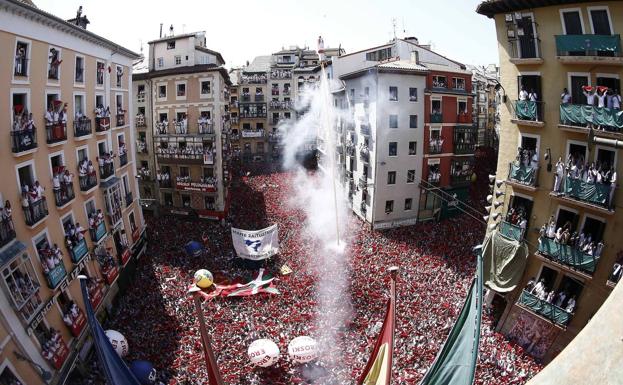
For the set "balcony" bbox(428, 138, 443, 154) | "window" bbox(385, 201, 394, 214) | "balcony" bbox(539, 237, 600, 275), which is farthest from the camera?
"window" bbox(385, 201, 394, 214)

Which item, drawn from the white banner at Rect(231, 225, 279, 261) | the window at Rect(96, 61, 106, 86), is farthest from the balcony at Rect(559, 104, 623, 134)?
the window at Rect(96, 61, 106, 86)

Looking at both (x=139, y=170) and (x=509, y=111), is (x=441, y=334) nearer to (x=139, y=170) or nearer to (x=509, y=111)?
(x=509, y=111)

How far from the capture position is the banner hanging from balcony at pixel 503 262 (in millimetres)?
19641

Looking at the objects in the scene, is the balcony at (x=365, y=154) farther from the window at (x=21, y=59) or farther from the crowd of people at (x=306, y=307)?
the window at (x=21, y=59)

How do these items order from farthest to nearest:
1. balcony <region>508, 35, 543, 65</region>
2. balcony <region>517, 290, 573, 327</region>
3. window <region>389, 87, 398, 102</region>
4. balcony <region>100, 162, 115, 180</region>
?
1. window <region>389, 87, 398, 102</region>
2. balcony <region>100, 162, 115, 180</region>
3. balcony <region>508, 35, 543, 65</region>
4. balcony <region>517, 290, 573, 327</region>

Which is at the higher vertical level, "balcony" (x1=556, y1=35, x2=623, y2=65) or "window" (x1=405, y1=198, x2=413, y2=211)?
"balcony" (x1=556, y1=35, x2=623, y2=65)

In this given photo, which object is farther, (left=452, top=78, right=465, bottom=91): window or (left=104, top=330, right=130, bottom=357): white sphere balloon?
(left=452, top=78, right=465, bottom=91): window

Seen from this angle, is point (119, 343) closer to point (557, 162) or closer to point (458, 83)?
point (557, 162)

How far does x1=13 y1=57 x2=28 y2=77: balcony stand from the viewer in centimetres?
1630

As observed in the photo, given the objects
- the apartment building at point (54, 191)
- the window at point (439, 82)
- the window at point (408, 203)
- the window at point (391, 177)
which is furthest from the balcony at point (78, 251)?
the window at point (439, 82)

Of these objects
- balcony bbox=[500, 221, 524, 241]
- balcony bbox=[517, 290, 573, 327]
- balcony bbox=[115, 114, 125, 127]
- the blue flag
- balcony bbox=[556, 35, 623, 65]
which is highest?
balcony bbox=[556, 35, 623, 65]

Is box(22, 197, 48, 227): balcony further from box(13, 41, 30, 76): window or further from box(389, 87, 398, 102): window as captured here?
box(389, 87, 398, 102): window

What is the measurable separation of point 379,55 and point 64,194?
34819 millimetres

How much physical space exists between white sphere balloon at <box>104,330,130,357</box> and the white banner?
442 inches
